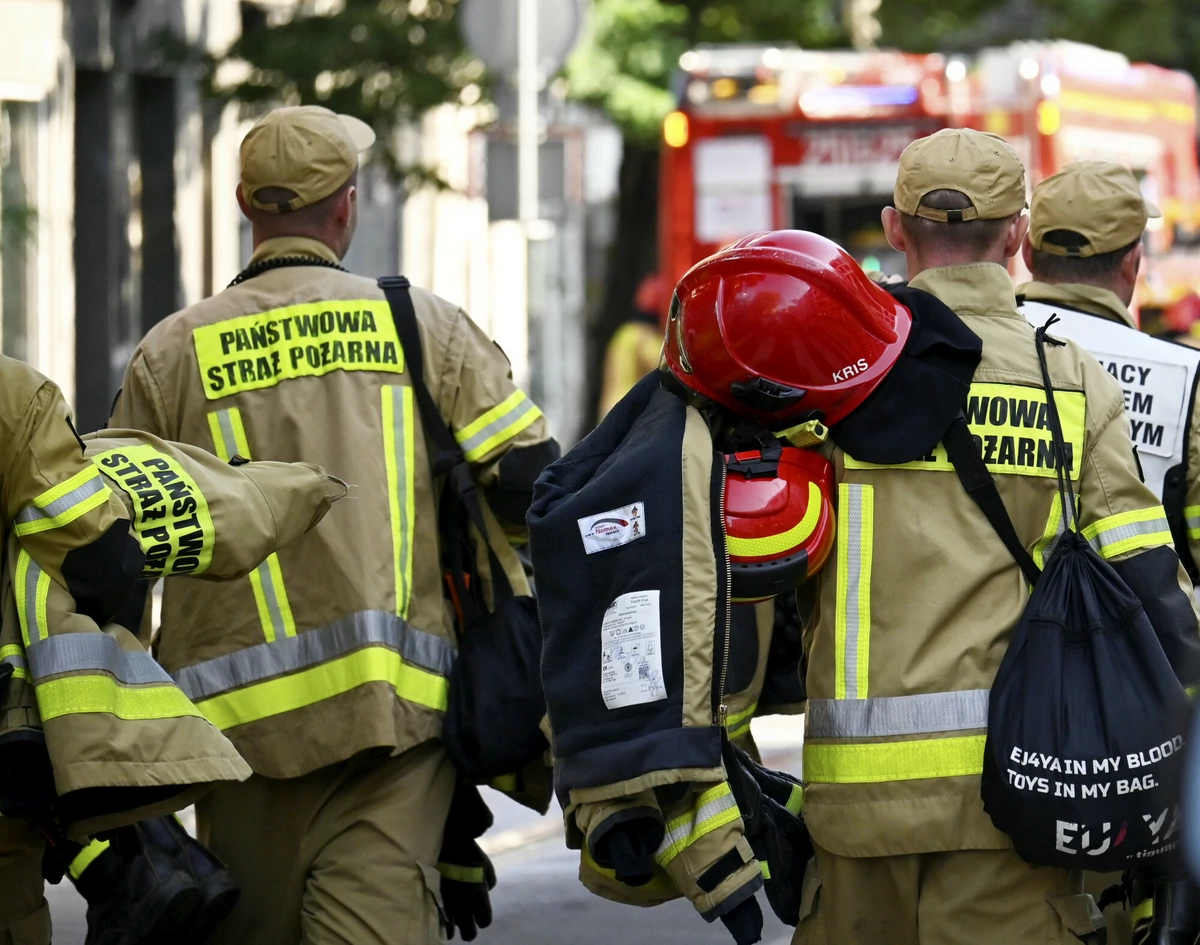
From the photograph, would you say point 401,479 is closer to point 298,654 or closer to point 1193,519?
point 298,654

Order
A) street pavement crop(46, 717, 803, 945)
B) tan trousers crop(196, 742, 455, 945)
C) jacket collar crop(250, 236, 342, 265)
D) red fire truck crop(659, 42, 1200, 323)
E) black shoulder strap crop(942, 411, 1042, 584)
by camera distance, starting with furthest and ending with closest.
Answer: red fire truck crop(659, 42, 1200, 323)
street pavement crop(46, 717, 803, 945)
jacket collar crop(250, 236, 342, 265)
tan trousers crop(196, 742, 455, 945)
black shoulder strap crop(942, 411, 1042, 584)

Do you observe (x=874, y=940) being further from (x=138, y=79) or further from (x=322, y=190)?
(x=138, y=79)

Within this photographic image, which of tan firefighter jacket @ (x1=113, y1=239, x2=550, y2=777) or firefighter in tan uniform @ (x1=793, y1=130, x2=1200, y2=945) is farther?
tan firefighter jacket @ (x1=113, y1=239, x2=550, y2=777)

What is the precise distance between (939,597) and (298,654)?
1.51 meters

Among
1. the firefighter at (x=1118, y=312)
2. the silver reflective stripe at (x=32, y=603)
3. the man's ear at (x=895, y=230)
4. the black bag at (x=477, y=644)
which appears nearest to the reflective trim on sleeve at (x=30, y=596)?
the silver reflective stripe at (x=32, y=603)

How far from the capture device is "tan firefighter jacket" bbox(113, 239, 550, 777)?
180 inches

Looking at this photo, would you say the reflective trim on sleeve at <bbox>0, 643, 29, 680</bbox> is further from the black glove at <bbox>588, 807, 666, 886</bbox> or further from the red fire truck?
the red fire truck

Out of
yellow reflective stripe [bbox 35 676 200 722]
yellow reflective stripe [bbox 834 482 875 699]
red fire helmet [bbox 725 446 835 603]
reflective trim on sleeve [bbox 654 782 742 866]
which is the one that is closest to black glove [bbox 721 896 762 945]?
reflective trim on sleeve [bbox 654 782 742 866]

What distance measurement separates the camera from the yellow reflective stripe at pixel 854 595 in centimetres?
372

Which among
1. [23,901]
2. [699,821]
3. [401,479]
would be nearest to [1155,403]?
[401,479]

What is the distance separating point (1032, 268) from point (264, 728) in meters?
2.04

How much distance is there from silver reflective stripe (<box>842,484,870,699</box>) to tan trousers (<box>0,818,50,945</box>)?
4.58 feet

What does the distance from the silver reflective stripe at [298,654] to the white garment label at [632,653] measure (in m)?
1.06

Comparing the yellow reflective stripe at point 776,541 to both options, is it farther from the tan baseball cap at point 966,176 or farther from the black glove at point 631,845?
the tan baseball cap at point 966,176
